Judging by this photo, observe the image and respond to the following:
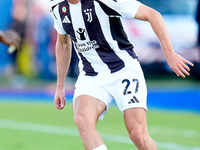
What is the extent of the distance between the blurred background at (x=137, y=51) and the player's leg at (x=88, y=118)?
721 centimetres

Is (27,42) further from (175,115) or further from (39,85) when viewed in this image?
(175,115)

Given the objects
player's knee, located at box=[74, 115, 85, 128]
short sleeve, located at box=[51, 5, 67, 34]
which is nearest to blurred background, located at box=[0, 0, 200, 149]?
short sleeve, located at box=[51, 5, 67, 34]

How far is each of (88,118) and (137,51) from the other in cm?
1147

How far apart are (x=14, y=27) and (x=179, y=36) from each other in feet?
16.6

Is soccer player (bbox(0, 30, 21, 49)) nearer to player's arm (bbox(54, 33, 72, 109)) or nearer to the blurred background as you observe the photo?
player's arm (bbox(54, 33, 72, 109))

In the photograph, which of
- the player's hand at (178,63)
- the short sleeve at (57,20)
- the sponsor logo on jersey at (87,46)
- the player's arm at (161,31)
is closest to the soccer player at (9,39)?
the short sleeve at (57,20)

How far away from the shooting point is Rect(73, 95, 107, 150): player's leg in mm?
5691

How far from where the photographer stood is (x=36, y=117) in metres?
12.4

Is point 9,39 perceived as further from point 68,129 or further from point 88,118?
point 68,129

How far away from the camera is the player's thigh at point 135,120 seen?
5.89 m

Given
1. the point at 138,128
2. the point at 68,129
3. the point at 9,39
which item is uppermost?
the point at 9,39

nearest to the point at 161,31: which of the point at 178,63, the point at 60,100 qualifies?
the point at 178,63

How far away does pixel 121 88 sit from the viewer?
6.05m

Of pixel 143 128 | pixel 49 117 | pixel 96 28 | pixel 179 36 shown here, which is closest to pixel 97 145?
pixel 143 128
